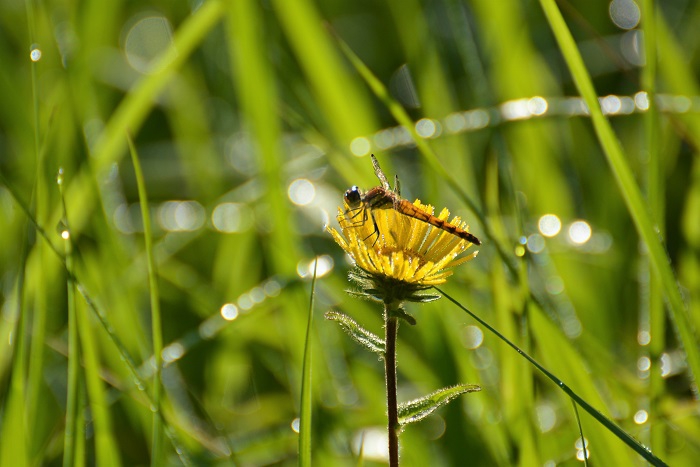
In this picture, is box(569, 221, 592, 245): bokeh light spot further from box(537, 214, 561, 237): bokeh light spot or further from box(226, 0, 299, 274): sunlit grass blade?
box(226, 0, 299, 274): sunlit grass blade

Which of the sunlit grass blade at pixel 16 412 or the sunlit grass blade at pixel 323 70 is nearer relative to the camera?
the sunlit grass blade at pixel 16 412

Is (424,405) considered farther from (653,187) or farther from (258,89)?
(258,89)

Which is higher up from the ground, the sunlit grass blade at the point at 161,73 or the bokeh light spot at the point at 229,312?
the sunlit grass blade at the point at 161,73

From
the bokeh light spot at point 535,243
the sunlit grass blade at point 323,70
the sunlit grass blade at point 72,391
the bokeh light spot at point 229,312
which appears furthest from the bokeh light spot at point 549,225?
the sunlit grass blade at point 72,391

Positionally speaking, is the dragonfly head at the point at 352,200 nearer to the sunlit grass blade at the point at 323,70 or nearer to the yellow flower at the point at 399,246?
the yellow flower at the point at 399,246

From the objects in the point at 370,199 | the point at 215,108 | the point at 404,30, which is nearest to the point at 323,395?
the point at 370,199

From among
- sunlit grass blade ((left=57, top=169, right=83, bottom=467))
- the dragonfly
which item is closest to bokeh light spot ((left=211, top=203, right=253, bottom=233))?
the dragonfly

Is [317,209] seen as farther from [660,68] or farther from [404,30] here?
[660,68]
